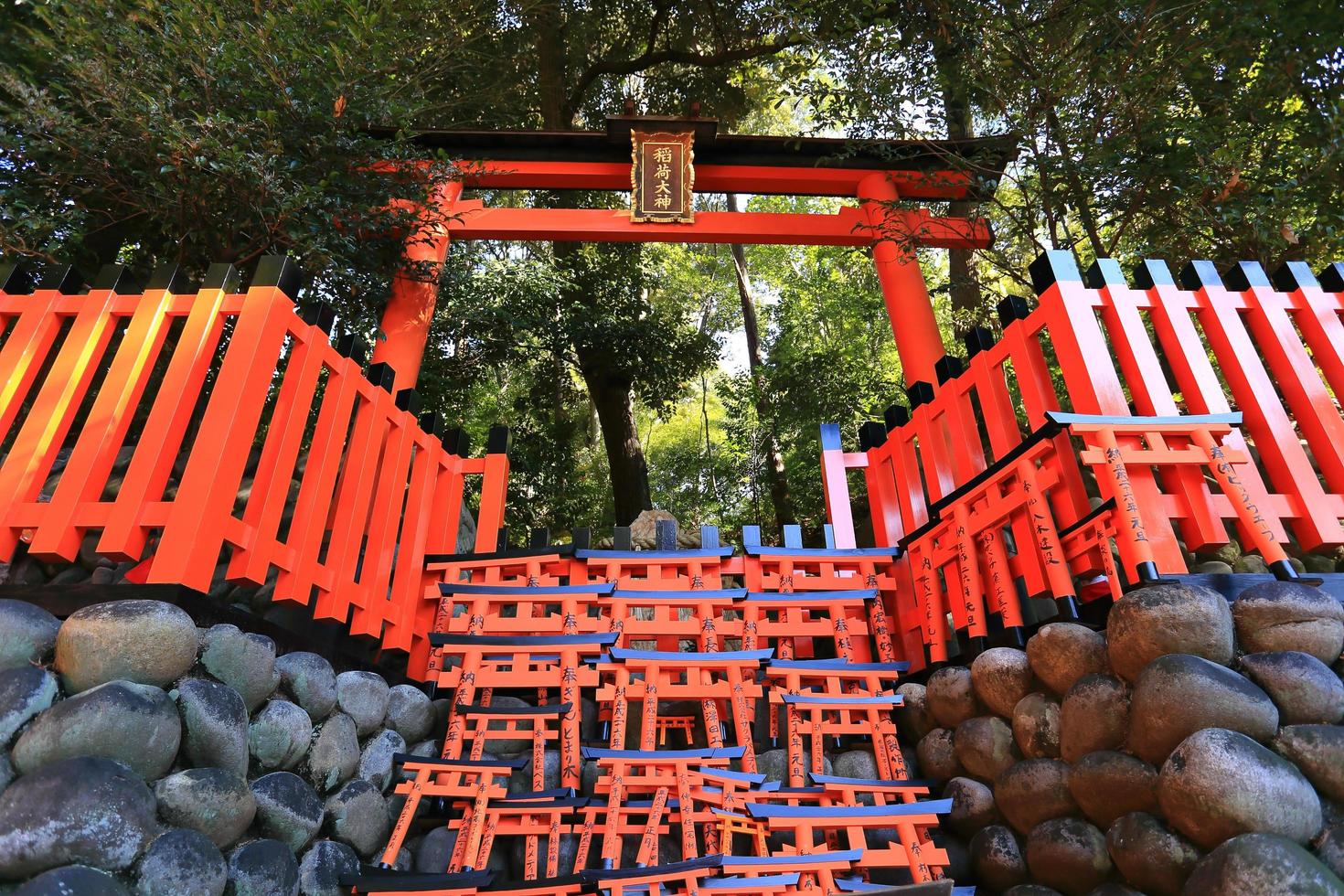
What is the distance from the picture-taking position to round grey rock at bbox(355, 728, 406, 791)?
322cm

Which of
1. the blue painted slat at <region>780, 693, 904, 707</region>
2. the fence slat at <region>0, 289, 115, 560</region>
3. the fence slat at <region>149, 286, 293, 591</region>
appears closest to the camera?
the fence slat at <region>149, 286, 293, 591</region>

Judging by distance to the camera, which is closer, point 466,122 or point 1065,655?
point 1065,655

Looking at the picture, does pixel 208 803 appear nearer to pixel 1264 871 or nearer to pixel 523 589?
pixel 523 589

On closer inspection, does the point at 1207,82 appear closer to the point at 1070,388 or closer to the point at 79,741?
the point at 1070,388

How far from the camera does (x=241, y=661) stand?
2.63 metres

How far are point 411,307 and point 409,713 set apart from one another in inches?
160

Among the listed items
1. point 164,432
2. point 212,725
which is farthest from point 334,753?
point 164,432

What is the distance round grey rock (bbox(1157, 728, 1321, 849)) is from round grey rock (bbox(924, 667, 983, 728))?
44.9 inches

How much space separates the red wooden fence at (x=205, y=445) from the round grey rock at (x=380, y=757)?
485 millimetres

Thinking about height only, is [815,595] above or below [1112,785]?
above

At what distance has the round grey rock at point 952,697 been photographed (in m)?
3.39

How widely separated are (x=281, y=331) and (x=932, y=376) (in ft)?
17.1

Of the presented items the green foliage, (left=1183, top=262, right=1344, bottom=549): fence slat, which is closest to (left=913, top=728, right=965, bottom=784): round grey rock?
(left=1183, top=262, right=1344, bottom=549): fence slat

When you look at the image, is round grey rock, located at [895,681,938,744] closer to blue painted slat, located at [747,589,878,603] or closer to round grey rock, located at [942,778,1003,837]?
round grey rock, located at [942,778,1003,837]
